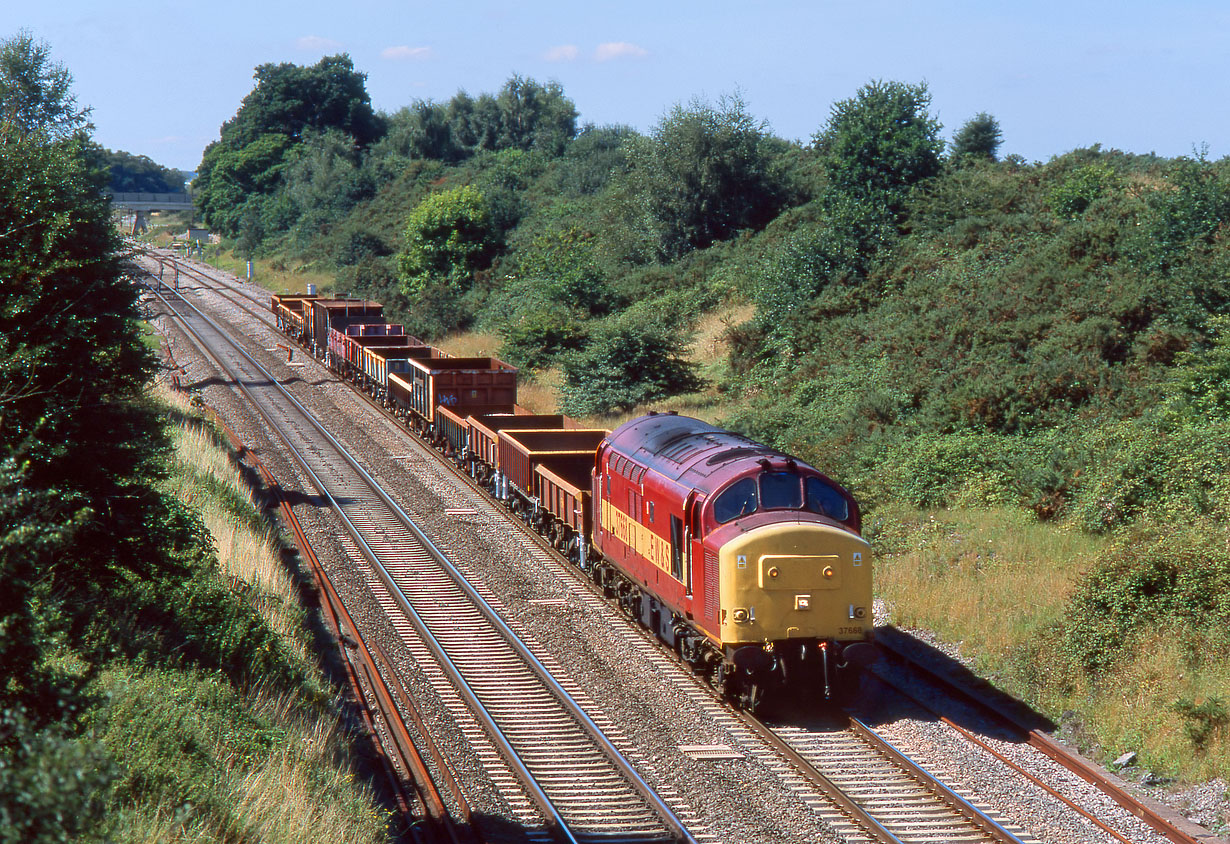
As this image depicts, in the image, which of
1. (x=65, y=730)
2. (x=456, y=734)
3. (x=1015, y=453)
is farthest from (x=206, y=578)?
(x=1015, y=453)

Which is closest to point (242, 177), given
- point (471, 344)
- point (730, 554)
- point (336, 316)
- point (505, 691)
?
point (471, 344)

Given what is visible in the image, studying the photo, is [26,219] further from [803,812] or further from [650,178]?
[650,178]

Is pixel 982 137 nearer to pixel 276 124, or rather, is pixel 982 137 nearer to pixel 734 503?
pixel 734 503

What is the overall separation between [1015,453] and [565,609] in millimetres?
9631

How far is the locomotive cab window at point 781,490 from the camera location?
14102 millimetres

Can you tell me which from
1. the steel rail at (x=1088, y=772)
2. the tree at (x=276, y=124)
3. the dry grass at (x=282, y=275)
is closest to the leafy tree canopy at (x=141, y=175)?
the tree at (x=276, y=124)

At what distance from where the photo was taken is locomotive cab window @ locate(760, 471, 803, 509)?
14.1m

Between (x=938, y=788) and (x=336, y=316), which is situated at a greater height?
(x=336, y=316)

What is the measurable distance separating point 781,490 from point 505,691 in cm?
467

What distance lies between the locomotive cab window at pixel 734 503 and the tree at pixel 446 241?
50.2m

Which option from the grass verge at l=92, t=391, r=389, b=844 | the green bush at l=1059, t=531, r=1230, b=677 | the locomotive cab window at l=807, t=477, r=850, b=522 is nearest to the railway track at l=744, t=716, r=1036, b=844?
the locomotive cab window at l=807, t=477, r=850, b=522

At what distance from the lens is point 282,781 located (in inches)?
394

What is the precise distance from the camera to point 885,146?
139 ft

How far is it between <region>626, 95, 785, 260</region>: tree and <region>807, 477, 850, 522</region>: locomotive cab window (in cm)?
4022
